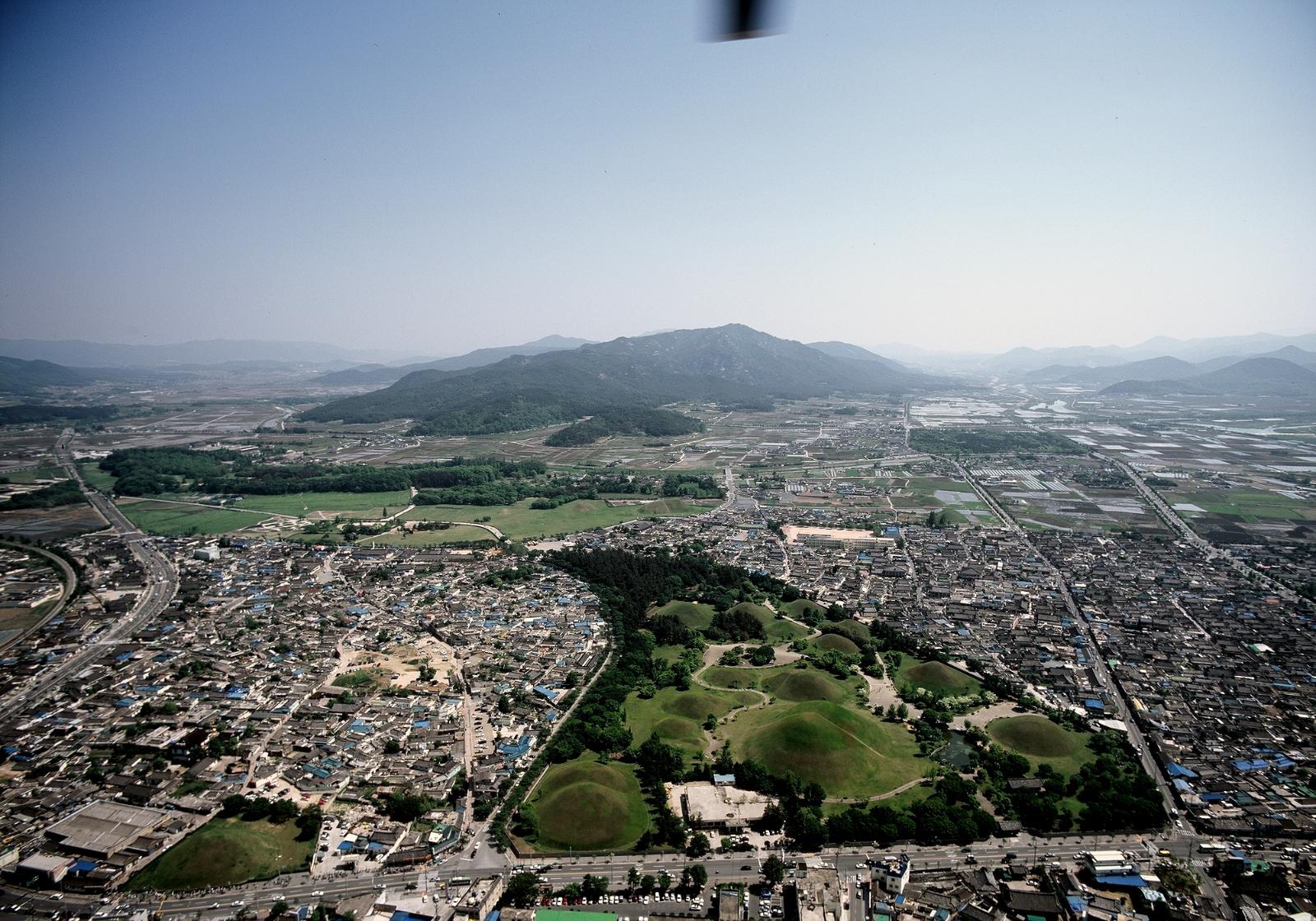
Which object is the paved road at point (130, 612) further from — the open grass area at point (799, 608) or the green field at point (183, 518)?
the open grass area at point (799, 608)

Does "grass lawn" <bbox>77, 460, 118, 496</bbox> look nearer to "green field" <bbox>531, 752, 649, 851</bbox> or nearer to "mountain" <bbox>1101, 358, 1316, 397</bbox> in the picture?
"green field" <bbox>531, 752, 649, 851</bbox>

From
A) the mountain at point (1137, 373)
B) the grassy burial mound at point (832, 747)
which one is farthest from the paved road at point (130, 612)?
the mountain at point (1137, 373)

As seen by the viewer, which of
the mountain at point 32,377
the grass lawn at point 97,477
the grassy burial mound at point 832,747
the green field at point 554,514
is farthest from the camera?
the mountain at point 32,377

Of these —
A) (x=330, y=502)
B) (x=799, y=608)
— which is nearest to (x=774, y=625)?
(x=799, y=608)

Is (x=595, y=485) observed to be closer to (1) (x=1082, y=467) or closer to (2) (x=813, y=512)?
(2) (x=813, y=512)

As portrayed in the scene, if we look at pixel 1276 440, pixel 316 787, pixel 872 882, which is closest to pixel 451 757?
pixel 316 787
